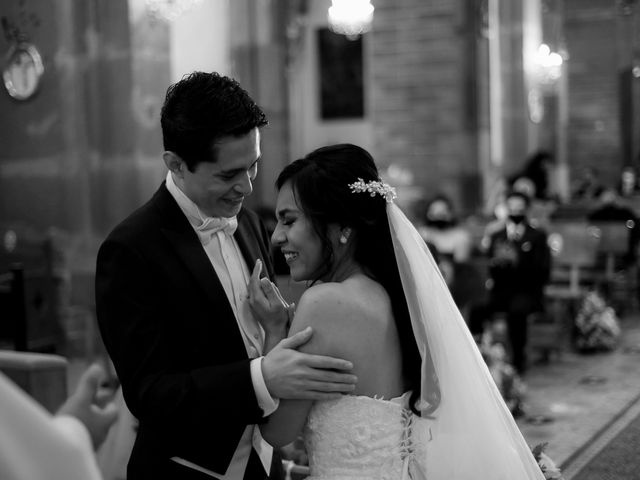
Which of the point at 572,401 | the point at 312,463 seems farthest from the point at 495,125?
the point at 312,463

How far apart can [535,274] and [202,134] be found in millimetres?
7120

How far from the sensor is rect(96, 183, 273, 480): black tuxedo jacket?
2.32 meters

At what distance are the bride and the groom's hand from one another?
5 centimetres

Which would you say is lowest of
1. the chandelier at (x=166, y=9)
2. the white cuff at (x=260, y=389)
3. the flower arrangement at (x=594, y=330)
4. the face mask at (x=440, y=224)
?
the flower arrangement at (x=594, y=330)

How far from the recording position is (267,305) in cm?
250

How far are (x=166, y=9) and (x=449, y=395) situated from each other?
6768 millimetres

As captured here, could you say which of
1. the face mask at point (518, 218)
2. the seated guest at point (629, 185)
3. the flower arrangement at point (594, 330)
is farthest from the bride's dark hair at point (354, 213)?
the seated guest at point (629, 185)

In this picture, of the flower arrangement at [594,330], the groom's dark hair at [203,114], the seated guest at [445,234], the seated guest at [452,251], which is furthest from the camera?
the seated guest at [445,234]

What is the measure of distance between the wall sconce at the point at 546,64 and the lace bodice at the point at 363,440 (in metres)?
16.4

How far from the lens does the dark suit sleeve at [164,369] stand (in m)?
2.31

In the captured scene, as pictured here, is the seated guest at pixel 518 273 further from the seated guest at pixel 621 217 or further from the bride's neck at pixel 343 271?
the bride's neck at pixel 343 271

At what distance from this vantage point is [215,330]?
244cm

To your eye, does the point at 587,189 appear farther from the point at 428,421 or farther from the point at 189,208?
the point at 189,208

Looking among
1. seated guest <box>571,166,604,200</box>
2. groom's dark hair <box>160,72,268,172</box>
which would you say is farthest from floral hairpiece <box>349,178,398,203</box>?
seated guest <box>571,166,604,200</box>
